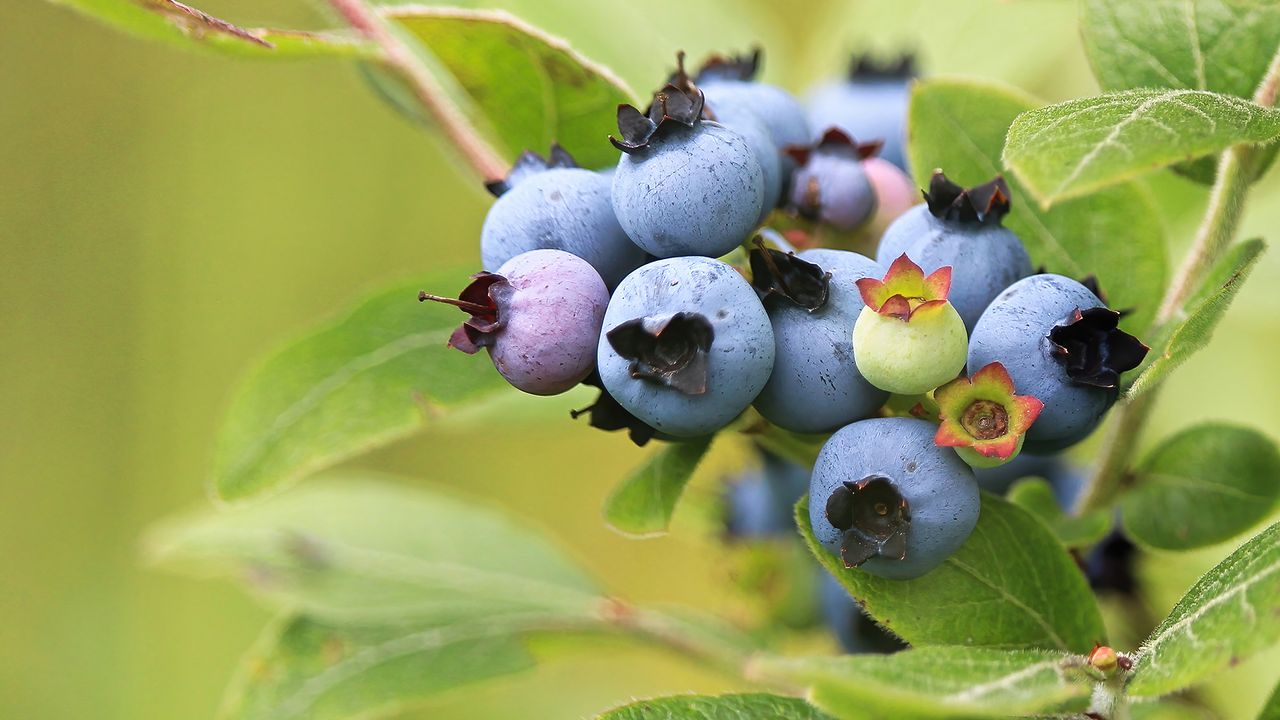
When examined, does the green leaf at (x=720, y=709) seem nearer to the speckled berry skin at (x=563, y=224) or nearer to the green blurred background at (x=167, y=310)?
the speckled berry skin at (x=563, y=224)

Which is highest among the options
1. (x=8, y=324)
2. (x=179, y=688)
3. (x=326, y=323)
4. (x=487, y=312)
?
(x=487, y=312)

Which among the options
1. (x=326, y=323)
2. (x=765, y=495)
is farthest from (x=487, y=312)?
(x=765, y=495)

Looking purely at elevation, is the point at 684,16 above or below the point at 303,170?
above

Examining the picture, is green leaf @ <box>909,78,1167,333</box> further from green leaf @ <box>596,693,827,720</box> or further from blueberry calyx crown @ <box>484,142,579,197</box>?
green leaf @ <box>596,693,827,720</box>

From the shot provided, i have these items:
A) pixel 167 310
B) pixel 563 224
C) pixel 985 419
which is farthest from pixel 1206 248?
pixel 167 310

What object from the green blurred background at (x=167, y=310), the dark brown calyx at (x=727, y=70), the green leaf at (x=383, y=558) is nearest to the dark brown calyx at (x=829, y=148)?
the dark brown calyx at (x=727, y=70)

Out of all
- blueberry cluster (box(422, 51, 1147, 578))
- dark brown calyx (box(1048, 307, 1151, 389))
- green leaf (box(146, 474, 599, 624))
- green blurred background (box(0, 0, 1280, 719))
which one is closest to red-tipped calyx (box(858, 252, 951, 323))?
blueberry cluster (box(422, 51, 1147, 578))

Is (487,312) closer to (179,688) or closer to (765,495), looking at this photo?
(765,495)
